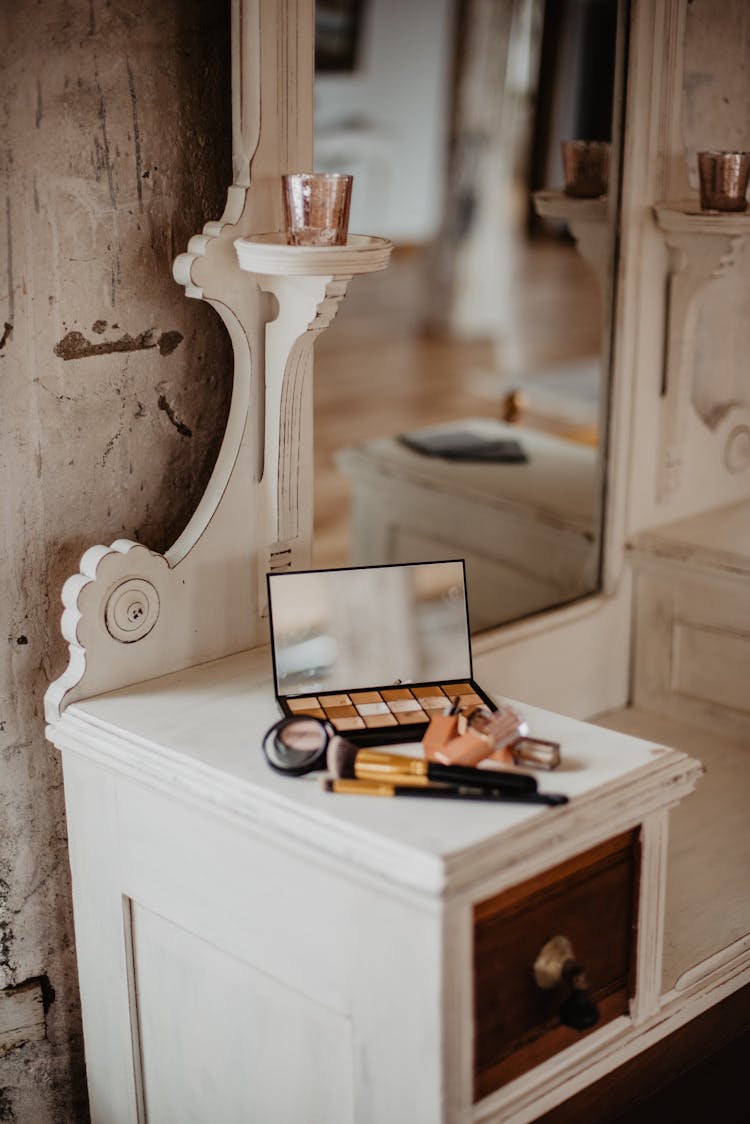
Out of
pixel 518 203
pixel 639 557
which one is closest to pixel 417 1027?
pixel 639 557

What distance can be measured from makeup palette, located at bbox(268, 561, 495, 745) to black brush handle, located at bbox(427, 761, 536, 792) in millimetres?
161

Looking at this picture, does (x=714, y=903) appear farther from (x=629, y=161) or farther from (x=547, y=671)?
(x=629, y=161)

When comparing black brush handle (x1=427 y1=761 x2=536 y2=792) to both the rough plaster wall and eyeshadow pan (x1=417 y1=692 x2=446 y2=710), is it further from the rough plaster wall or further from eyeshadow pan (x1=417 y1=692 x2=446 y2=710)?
the rough plaster wall

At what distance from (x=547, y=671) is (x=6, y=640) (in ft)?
3.03

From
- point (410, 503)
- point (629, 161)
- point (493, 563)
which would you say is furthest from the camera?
point (410, 503)

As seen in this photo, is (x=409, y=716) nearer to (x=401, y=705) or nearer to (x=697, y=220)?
(x=401, y=705)

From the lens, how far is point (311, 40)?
1.55 metres

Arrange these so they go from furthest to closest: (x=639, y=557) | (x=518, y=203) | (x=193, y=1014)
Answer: (x=518, y=203) < (x=639, y=557) < (x=193, y=1014)

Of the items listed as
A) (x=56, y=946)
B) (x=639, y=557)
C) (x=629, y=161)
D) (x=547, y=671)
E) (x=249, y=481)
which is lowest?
(x=56, y=946)

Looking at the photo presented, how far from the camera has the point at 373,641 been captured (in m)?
1.51

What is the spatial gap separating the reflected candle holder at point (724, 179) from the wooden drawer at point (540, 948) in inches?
39.4

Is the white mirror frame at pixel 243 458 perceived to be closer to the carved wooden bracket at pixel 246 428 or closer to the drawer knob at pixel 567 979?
the carved wooden bracket at pixel 246 428

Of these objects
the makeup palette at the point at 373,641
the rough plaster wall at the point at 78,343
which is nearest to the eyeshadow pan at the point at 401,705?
the makeup palette at the point at 373,641

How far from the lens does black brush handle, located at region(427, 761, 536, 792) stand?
1.26 meters
